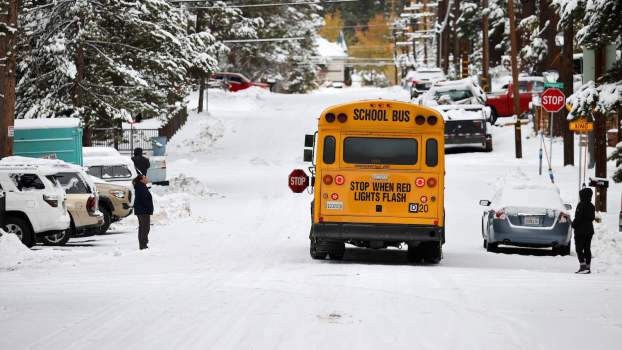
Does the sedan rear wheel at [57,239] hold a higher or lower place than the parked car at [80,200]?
lower

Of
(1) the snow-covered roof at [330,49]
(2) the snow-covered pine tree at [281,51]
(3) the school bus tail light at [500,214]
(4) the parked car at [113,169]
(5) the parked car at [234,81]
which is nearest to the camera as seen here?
(3) the school bus tail light at [500,214]

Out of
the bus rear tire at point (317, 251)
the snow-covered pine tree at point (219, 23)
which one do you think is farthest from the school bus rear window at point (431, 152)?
the snow-covered pine tree at point (219, 23)

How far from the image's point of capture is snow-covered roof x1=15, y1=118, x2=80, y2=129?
30484 millimetres

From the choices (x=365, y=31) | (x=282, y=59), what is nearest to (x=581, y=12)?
(x=282, y=59)

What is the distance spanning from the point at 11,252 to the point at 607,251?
11136 mm

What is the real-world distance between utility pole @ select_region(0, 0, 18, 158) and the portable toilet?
4.38ft

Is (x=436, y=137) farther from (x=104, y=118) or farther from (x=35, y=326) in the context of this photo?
(x=104, y=118)

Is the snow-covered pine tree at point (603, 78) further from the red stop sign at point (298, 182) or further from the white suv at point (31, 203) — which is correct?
the white suv at point (31, 203)

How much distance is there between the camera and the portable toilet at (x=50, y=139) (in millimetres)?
29969

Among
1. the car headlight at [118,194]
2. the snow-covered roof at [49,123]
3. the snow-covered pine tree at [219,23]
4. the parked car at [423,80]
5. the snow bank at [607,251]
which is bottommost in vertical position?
the snow bank at [607,251]

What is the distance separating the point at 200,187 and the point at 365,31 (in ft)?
495

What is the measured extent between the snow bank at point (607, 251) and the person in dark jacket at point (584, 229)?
0.98 metres

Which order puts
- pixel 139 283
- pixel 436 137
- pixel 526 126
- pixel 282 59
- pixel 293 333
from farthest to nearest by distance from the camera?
pixel 282 59, pixel 526 126, pixel 436 137, pixel 139 283, pixel 293 333

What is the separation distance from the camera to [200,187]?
36.7m
